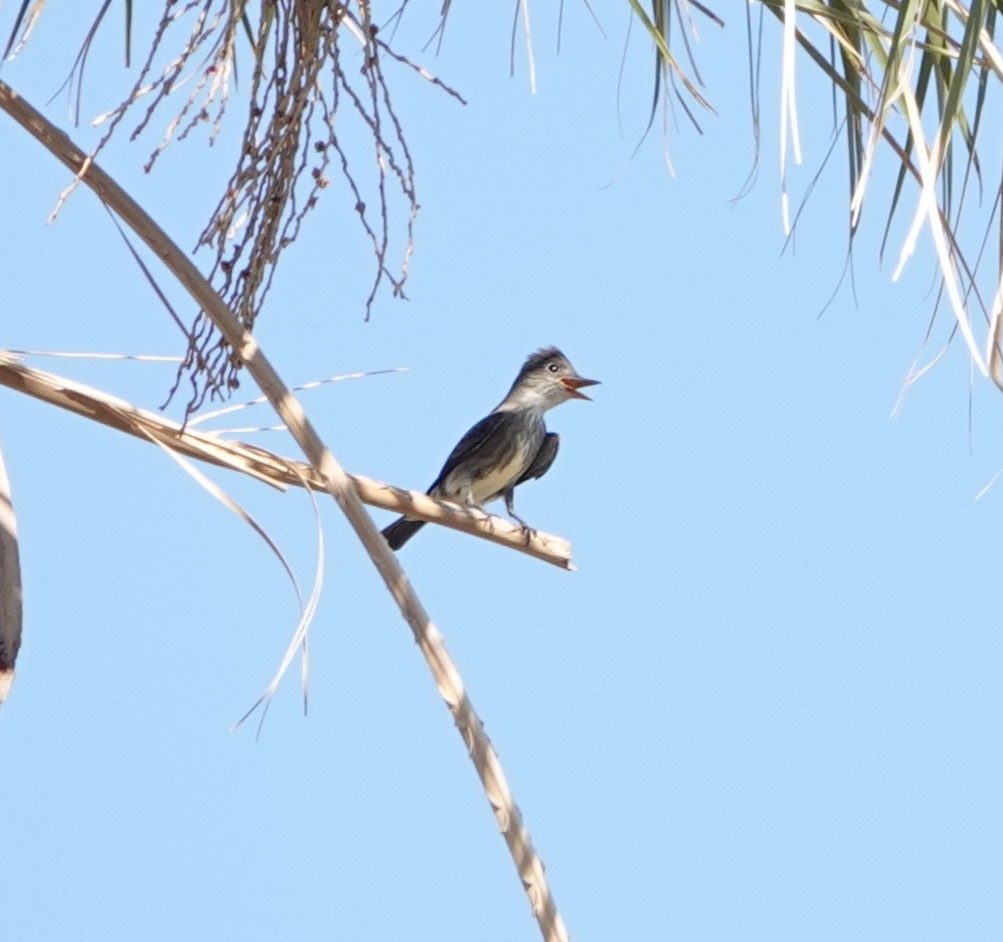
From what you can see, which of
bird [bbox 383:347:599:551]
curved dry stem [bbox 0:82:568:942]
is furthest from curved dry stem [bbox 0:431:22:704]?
bird [bbox 383:347:599:551]

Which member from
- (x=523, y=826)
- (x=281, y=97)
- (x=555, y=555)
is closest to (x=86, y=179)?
(x=281, y=97)

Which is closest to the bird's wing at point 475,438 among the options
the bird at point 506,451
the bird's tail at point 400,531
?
the bird at point 506,451

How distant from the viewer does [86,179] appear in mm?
2189

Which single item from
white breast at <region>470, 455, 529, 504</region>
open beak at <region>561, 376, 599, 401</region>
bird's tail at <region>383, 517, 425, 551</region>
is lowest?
bird's tail at <region>383, 517, 425, 551</region>

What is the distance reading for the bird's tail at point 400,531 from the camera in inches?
235

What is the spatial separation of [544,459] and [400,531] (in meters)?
0.82

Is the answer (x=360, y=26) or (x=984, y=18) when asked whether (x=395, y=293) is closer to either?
(x=360, y=26)

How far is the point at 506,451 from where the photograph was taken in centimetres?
648

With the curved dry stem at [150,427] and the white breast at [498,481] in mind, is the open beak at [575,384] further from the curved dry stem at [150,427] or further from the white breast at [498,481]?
the curved dry stem at [150,427]

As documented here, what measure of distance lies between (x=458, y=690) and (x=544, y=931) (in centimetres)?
26

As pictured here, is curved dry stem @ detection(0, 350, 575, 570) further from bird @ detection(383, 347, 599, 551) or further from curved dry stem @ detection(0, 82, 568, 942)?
bird @ detection(383, 347, 599, 551)

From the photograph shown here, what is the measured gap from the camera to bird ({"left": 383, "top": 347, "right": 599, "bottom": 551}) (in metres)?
6.48

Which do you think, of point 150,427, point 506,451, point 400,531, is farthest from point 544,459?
point 150,427

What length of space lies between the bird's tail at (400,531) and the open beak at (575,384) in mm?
1031
